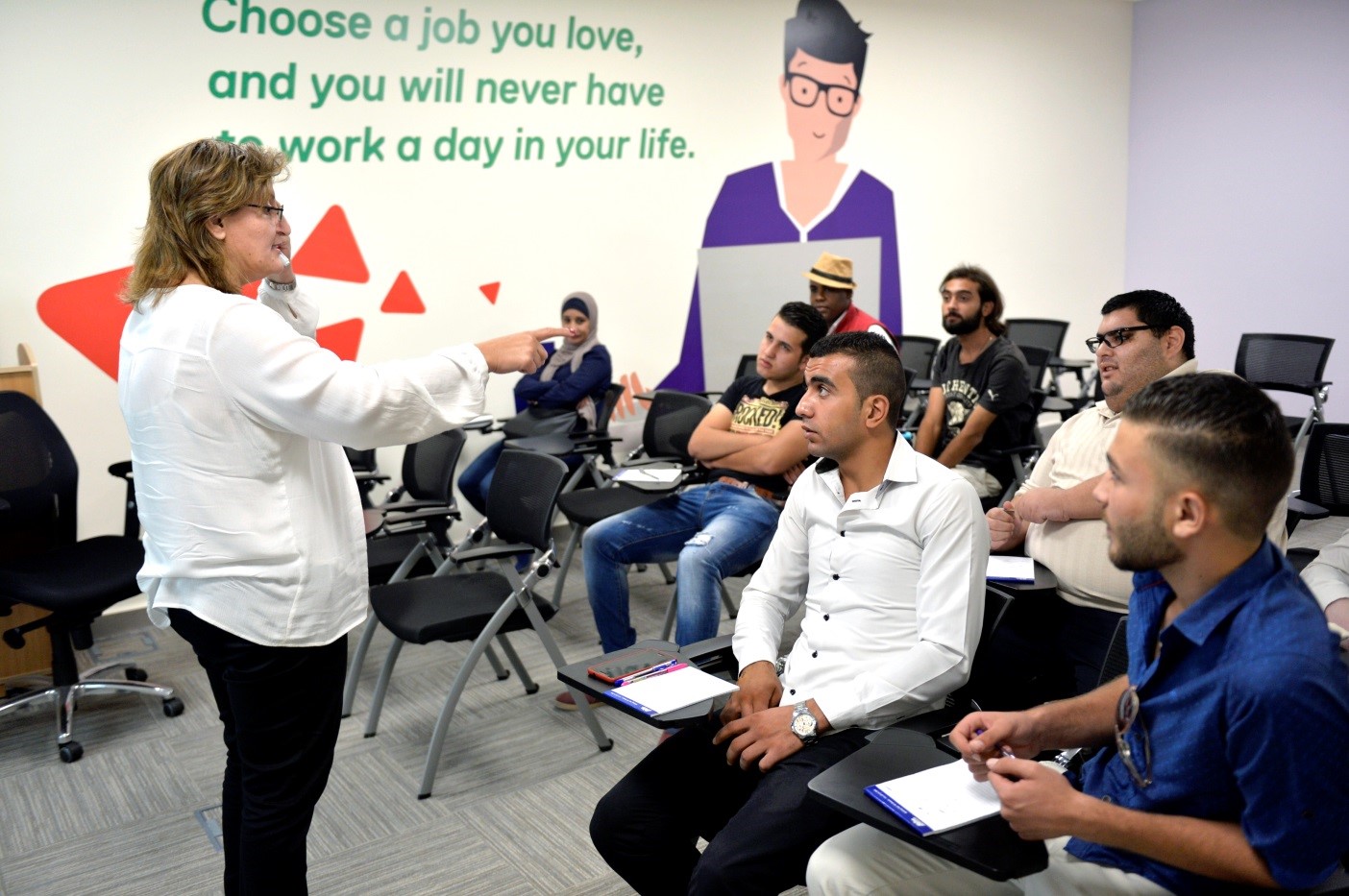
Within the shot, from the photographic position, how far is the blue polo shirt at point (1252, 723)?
117cm

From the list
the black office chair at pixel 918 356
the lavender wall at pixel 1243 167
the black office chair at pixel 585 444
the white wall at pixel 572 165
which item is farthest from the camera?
the lavender wall at pixel 1243 167

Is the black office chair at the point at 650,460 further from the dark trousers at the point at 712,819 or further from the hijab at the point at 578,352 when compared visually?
the dark trousers at the point at 712,819

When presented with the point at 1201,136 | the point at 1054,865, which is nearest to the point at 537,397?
the point at 1054,865

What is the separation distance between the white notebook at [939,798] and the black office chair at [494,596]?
1887mm

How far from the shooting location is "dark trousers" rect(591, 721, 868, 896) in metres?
1.74

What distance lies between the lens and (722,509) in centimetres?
367

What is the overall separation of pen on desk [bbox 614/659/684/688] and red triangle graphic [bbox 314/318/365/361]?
3703 mm

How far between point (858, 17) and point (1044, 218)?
8.05ft

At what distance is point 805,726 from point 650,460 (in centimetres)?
263

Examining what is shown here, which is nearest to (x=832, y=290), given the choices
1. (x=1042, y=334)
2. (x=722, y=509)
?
(x=722, y=509)

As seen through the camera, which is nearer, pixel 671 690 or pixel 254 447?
pixel 254 447

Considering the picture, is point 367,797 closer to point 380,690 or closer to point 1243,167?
point 380,690

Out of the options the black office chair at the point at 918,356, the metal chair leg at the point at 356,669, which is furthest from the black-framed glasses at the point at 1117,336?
the black office chair at the point at 918,356

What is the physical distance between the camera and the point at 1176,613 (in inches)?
54.0
